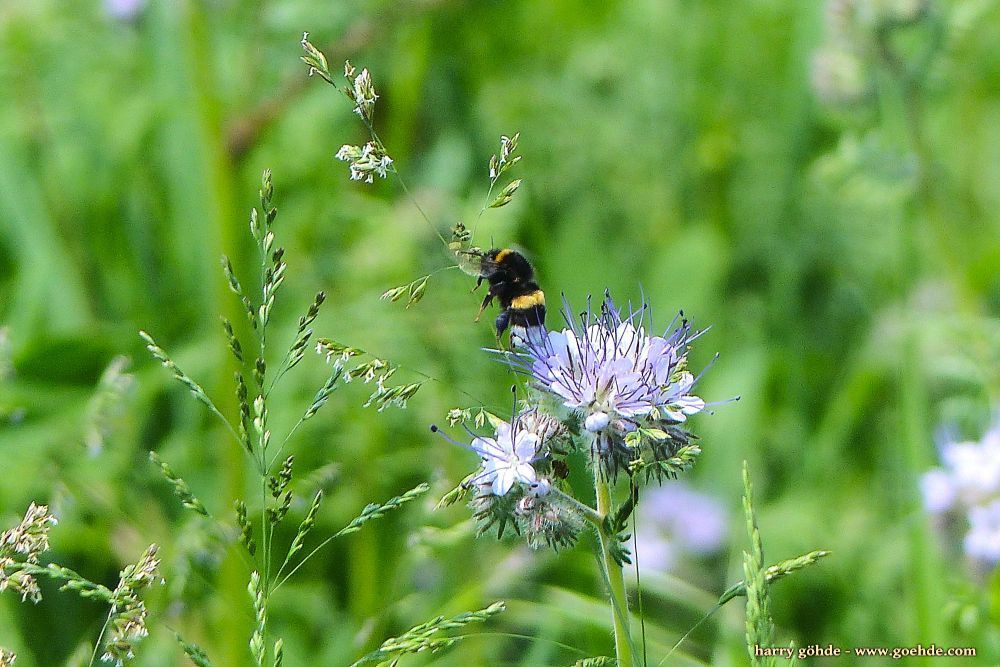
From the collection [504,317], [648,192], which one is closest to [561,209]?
[648,192]

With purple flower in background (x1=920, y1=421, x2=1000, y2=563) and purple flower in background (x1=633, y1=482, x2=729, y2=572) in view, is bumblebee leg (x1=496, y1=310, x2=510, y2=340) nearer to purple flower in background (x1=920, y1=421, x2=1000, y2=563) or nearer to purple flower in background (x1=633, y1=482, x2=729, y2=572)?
purple flower in background (x1=920, y1=421, x2=1000, y2=563)

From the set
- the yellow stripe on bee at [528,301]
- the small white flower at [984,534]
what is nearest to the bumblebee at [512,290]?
the yellow stripe on bee at [528,301]

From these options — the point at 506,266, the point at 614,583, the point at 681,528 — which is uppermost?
the point at 681,528

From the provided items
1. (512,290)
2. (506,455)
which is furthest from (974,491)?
(506,455)

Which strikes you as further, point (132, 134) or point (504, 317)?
point (132, 134)

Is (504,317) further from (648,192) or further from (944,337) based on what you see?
(648,192)

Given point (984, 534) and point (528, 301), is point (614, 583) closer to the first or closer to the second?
point (528, 301)

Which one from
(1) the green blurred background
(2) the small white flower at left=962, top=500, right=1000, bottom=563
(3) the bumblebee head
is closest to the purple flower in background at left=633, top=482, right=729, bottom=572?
(1) the green blurred background
